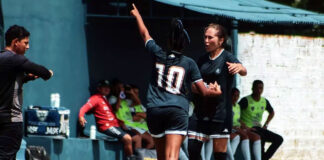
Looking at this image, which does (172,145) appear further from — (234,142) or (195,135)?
(234,142)

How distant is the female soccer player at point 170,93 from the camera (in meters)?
8.43

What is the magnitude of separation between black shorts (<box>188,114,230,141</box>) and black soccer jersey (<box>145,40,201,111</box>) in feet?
2.46

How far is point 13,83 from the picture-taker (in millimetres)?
7887

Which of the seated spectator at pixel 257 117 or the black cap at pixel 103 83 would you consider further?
the seated spectator at pixel 257 117

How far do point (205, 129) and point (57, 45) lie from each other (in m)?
4.63

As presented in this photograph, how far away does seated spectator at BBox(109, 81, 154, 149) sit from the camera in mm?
13213

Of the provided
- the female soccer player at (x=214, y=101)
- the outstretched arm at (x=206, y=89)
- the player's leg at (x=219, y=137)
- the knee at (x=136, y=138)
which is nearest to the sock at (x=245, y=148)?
the knee at (x=136, y=138)

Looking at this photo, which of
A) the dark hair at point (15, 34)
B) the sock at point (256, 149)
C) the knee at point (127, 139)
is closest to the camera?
the dark hair at point (15, 34)

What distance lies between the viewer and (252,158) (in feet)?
44.6

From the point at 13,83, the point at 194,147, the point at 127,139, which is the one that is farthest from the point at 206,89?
the point at 127,139

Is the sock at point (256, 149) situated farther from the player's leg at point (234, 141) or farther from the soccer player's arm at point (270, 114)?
the soccer player's arm at point (270, 114)

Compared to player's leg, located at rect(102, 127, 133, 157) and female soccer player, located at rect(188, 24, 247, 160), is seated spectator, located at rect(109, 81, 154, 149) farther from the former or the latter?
female soccer player, located at rect(188, 24, 247, 160)

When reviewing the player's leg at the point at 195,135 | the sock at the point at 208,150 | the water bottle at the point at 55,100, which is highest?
the player's leg at the point at 195,135

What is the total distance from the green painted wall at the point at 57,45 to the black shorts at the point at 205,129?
13.5ft
